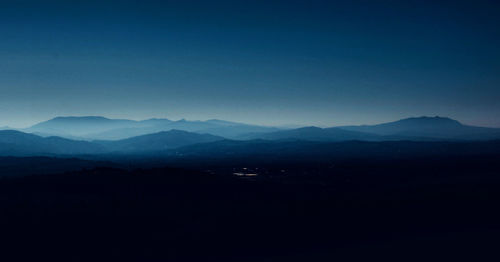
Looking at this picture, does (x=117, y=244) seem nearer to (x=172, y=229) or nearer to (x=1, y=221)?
(x=172, y=229)

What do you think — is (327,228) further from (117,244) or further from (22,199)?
(22,199)

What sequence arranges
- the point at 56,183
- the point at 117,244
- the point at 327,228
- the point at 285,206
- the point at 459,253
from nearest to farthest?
the point at 459,253 → the point at 117,244 → the point at 327,228 → the point at 285,206 → the point at 56,183

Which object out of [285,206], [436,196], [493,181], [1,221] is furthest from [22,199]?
[493,181]

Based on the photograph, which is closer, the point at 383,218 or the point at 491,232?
the point at 491,232

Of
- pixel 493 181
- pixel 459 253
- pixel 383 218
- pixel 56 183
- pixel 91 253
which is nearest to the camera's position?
pixel 459 253

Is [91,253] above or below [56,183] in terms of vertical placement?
below

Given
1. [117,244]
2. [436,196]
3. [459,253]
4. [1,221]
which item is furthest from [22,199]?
[436,196]
